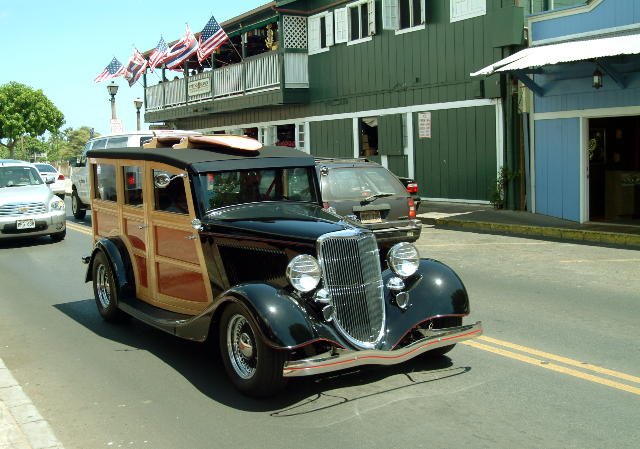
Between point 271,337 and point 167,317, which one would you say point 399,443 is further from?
point 167,317

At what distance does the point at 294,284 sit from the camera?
5.51 m

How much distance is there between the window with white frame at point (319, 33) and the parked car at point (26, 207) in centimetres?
1171

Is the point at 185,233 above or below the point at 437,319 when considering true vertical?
above

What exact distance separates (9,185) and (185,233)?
10.6 metres

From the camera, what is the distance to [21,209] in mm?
15062

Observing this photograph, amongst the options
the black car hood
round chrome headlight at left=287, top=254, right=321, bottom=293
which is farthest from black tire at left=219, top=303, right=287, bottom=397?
the black car hood

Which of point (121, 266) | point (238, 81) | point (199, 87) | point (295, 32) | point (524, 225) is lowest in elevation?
point (524, 225)

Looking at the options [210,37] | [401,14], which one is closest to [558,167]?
[401,14]

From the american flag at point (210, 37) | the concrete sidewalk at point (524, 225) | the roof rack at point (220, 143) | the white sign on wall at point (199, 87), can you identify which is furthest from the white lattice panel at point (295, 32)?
the roof rack at point (220, 143)

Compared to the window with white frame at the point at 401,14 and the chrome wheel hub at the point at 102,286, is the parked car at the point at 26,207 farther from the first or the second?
the window with white frame at the point at 401,14

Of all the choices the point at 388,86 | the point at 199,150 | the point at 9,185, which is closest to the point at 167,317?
the point at 199,150

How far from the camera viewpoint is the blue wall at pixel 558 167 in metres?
16.0

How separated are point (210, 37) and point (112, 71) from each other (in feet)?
24.2

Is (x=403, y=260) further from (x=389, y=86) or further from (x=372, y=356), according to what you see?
(x=389, y=86)
